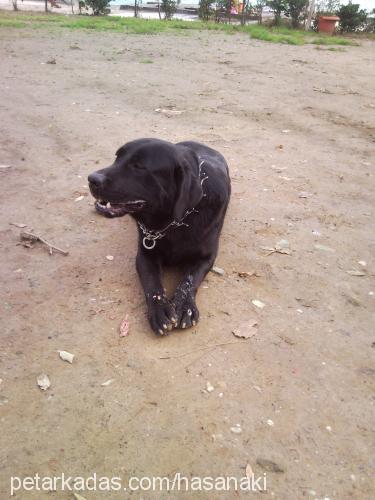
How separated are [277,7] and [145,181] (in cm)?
2057

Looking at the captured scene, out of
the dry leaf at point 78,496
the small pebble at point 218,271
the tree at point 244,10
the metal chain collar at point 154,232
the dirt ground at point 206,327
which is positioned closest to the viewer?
the dry leaf at point 78,496

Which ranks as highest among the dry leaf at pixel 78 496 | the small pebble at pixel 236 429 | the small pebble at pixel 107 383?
the small pebble at pixel 107 383

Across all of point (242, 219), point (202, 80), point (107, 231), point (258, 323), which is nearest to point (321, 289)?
point (258, 323)

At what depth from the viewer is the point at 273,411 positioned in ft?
6.91

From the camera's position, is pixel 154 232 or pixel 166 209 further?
pixel 154 232

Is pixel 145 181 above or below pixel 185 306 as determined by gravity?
above

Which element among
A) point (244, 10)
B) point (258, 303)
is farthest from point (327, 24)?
point (258, 303)

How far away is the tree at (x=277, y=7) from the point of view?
19.2m

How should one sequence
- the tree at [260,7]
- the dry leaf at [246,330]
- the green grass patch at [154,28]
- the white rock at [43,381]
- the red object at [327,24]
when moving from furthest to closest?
1. the tree at [260,7]
2. the red object at [327,24]
3. the green grass patch at [154,28]
4. the dry leaf at [246,330]
5. the white rock at [43,381]

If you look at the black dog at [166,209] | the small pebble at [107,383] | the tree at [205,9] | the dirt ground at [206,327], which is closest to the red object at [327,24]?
the tree at [205,9]

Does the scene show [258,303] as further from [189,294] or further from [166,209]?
[166,209]

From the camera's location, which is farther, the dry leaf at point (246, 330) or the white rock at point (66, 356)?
the dry leaf at point (246, 330)

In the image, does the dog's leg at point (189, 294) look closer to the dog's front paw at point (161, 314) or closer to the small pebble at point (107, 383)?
the dog's front paw at point (161, 314)

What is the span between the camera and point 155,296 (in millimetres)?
2684
